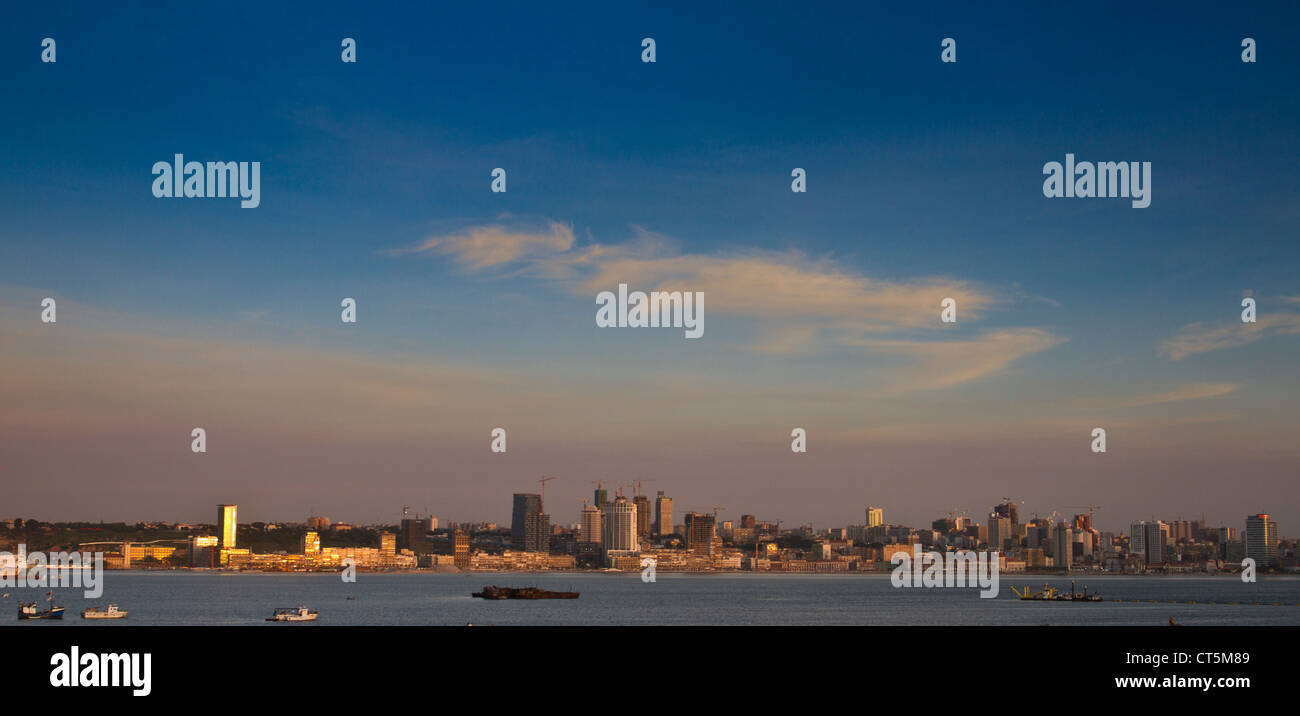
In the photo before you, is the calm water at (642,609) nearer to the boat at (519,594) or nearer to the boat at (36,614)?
the boat at (36,614)

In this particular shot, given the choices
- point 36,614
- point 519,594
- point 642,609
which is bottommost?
point 519,594

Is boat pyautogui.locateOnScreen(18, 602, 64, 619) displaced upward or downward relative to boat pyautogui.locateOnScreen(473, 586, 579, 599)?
upward

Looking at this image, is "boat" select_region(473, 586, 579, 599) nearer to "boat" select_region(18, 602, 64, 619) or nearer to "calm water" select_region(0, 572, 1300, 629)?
"calm water" select_region(0, 572, 1300, 629)

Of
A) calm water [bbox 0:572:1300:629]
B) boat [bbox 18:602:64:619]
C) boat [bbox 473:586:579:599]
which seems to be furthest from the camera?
boat [bbox 473:586:579:599]

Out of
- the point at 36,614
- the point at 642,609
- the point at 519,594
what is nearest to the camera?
the point at 36,614

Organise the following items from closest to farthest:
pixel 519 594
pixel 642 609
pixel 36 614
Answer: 1. pixel 36 614
2. pixel 642 609
3. pixel 519 594

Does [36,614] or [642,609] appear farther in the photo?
[642,609]

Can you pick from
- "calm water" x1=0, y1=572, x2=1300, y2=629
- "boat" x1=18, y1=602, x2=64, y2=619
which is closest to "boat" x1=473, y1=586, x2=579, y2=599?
"calm water" x1=0, y1=572, x2=1300, y2=629

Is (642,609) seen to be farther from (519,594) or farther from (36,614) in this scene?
(36,614)

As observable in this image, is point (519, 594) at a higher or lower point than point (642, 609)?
lower

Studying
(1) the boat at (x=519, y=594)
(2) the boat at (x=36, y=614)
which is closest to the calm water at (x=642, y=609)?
(2) the boat at (x=36, y=614)

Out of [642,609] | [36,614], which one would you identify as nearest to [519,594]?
[642,609]
